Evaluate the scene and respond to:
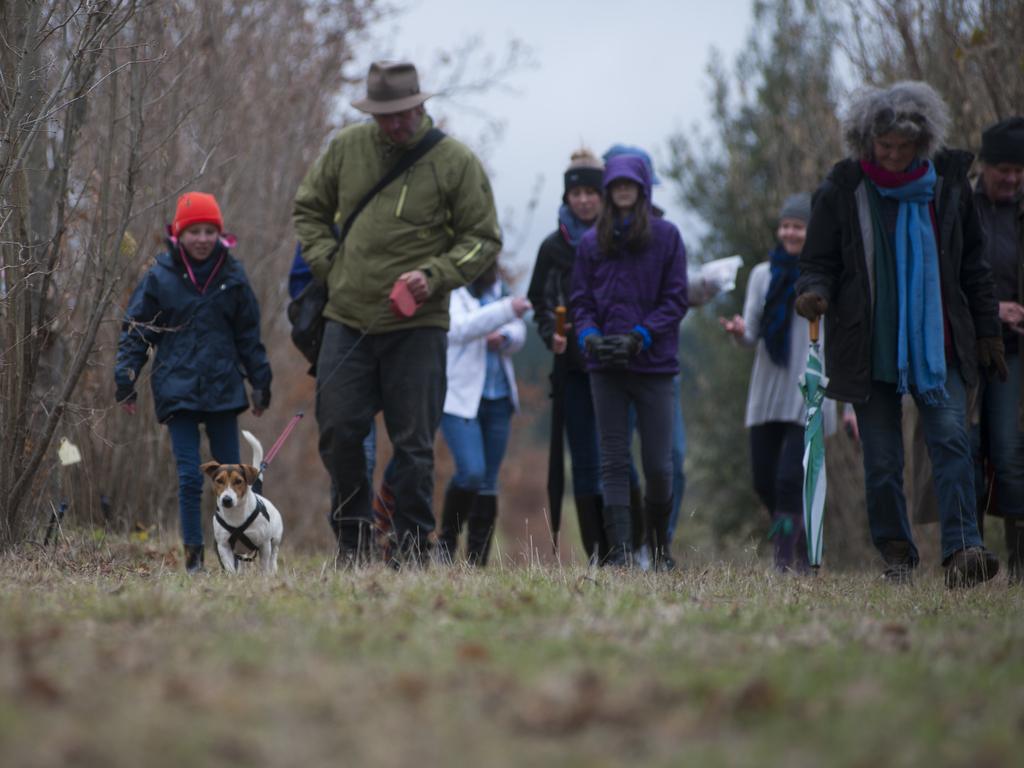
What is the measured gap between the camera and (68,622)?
4562mm

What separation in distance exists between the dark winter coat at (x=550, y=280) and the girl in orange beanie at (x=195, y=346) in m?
1.95

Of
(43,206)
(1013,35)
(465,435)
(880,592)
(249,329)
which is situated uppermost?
(1013,35)

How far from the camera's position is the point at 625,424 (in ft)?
26.8

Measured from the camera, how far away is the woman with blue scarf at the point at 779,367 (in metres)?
9.02

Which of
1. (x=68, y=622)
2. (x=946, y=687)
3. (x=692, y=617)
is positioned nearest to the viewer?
(x=946, y=687)

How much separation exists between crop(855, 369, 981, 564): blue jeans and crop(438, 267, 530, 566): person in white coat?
2.80 meters

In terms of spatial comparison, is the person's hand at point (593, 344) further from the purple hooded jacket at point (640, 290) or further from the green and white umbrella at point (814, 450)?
the green and white umbrella at point (814, 450)

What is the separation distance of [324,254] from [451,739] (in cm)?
462

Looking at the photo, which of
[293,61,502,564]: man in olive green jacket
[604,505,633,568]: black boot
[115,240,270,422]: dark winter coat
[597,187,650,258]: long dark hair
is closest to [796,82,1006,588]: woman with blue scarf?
[597,187,650,258]: long dark hair

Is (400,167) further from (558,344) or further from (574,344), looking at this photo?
(574,344)

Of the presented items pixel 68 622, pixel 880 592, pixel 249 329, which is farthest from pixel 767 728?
pixel 249 329

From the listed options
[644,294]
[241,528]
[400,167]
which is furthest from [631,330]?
[241,528]

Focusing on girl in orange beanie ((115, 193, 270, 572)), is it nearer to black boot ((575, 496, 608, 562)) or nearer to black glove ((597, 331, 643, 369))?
black glove ((597, 331, 643, 369))

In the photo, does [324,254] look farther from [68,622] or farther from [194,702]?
[194,702]
